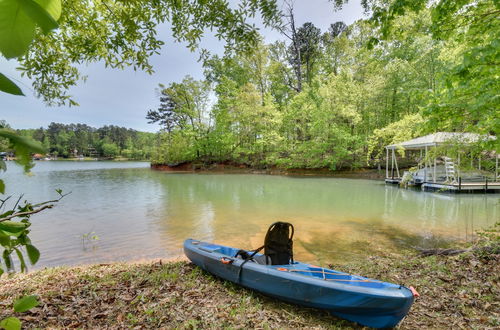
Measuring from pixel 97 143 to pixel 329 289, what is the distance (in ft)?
288

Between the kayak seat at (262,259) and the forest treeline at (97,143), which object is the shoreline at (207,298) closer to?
the kayak seat at (262,259)

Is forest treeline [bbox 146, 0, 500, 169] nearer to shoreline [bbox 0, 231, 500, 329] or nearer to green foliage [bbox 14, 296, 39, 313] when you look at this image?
shoreline [bbox 0, 231, 500, 329]

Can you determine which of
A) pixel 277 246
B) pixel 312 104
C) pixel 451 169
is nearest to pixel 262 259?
pixel 277 246

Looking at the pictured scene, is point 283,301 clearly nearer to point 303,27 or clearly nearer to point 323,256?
point 323,256

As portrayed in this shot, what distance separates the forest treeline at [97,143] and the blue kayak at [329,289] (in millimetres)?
67625

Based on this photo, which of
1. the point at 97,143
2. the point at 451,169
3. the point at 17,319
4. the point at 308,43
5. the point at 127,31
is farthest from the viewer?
the point at 97,143

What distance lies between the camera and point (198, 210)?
9961 mm

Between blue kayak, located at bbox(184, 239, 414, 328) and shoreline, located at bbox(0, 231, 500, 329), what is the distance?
16 centimetres

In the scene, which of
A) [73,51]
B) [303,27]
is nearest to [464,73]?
[73,51]

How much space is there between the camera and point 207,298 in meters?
3.35

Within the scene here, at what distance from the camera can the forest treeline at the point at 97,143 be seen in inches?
2753

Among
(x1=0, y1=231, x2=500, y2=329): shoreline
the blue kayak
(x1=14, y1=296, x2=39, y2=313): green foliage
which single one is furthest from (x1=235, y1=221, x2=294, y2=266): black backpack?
(x1=14, y1=296, x2=39, y2=313): green foliage

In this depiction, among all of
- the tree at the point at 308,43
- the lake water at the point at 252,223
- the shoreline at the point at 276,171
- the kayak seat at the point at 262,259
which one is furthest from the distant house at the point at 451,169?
the tree at the point at 308,43

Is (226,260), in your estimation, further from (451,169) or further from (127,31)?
(451,169)
